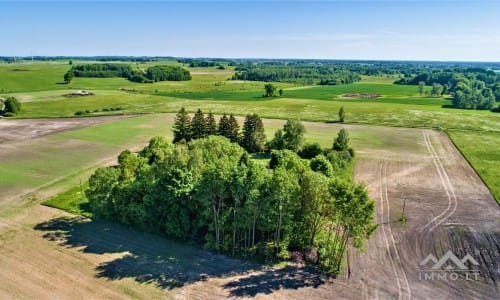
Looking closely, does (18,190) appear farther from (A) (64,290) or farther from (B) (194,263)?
(B) (194,263)

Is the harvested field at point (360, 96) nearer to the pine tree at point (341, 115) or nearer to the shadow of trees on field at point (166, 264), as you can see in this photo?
the pine tree at point (341, 115)

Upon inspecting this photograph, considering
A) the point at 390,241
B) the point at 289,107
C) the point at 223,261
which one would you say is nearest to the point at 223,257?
the point at 223,261

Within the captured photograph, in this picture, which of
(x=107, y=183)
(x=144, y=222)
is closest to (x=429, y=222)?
(x=144, y=222)

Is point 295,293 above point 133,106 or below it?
below

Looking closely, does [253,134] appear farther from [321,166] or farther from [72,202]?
[72,202]
